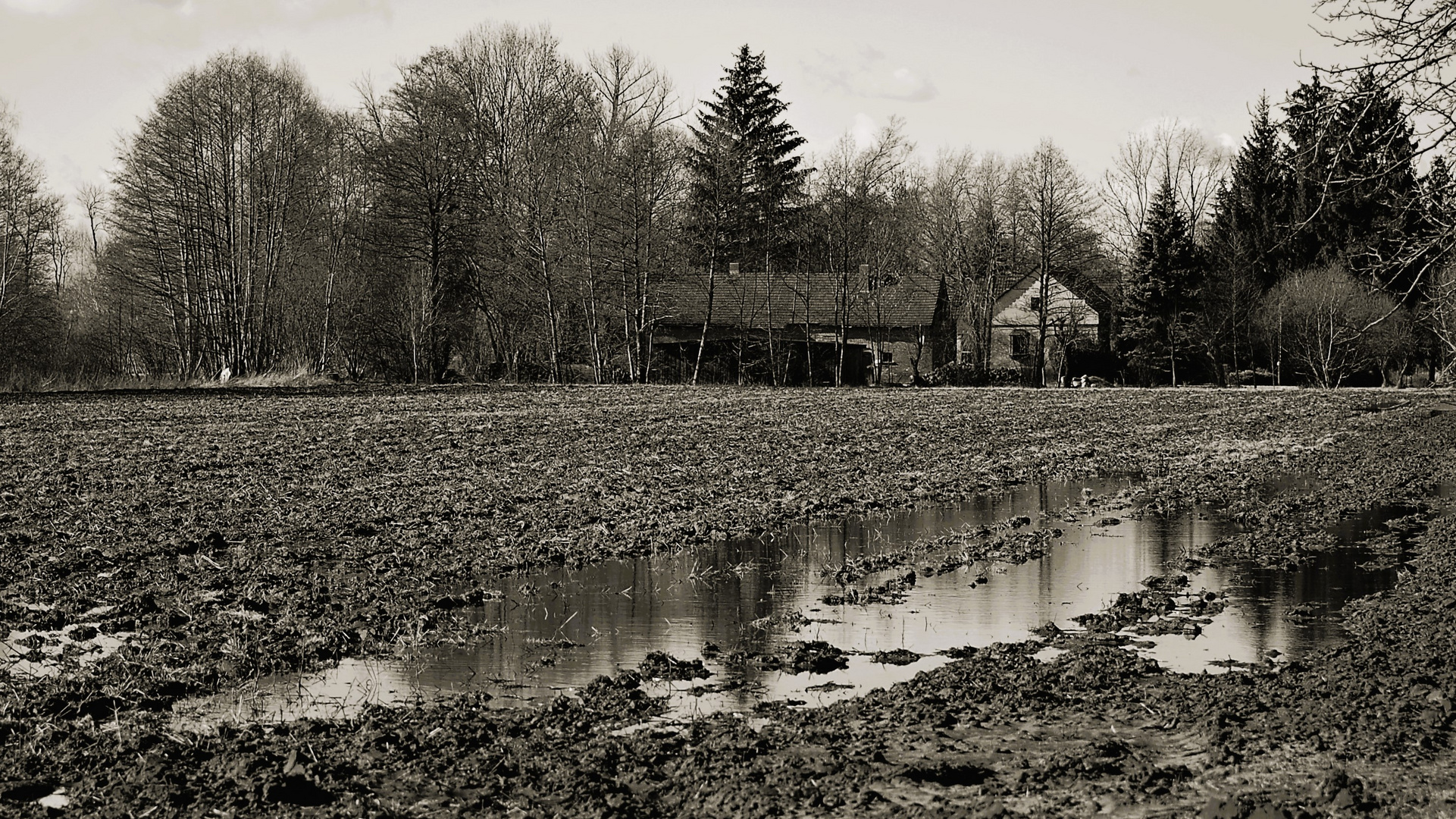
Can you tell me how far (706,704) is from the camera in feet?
21.2

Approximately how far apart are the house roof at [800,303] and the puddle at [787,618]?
4595cm

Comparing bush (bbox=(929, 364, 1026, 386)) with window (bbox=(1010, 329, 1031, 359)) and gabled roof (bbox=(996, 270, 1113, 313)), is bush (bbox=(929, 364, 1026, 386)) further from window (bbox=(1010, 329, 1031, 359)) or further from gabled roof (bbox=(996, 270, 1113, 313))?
window (bbox=(1010, 329, 1031, 359))

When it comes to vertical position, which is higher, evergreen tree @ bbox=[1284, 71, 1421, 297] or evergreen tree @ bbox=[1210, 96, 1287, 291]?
evergreen tree @ bbox=[1210, 96, 1287, 291]

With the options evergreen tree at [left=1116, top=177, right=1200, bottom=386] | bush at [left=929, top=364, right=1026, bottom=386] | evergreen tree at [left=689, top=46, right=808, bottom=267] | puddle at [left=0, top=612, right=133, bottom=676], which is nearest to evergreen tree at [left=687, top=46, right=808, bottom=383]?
evergreen tree at [left=689, top=46, right=808, bottom=267]

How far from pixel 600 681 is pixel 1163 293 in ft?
183

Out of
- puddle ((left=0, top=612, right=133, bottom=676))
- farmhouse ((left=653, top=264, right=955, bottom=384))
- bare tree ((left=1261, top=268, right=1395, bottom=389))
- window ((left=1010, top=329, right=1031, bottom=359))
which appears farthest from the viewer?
window ((left=1010, top=329, right=1031, bottom=359))

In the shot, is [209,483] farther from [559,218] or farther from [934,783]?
[559,218]

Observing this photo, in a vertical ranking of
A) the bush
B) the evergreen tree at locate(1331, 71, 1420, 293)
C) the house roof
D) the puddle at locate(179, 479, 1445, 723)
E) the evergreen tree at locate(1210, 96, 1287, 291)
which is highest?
the evergreen tree at locate(1210, 96, 1287, 291)

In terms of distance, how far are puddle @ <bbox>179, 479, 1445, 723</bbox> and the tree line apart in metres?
34.0

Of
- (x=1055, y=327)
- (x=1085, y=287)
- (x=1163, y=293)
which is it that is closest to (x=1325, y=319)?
(x=1163, y=293)

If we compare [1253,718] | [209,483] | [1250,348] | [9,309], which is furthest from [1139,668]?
[1250,348]

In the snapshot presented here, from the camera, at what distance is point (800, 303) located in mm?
59688

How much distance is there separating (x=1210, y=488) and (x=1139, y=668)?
9782mm

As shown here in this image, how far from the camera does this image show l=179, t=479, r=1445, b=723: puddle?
22.4ft
